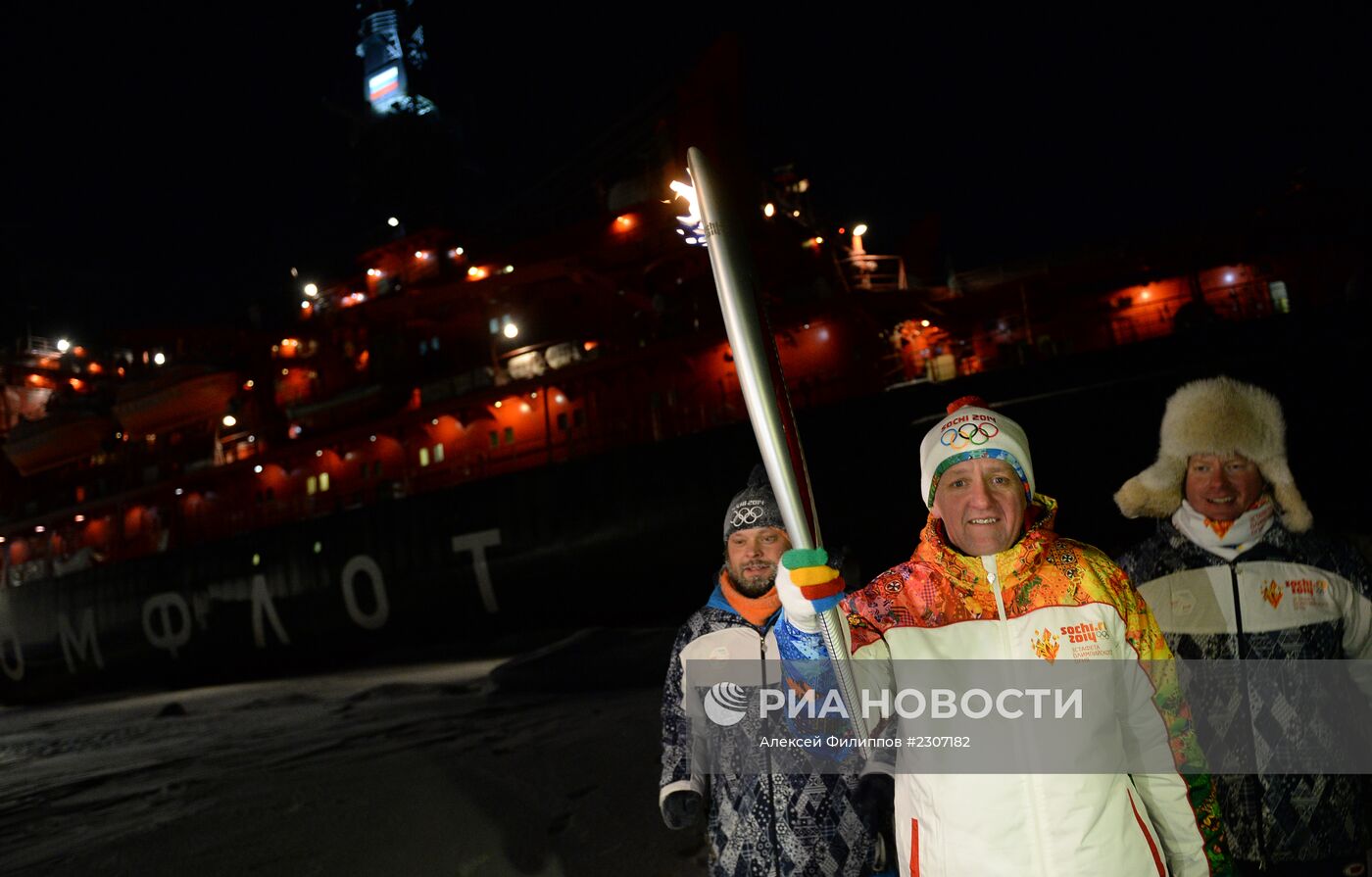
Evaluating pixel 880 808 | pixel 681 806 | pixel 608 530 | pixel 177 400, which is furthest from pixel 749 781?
pixel 177 400

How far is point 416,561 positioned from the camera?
47.8 ft

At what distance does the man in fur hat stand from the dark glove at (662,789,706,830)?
1.63 m

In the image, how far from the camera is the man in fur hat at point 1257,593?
2236mm

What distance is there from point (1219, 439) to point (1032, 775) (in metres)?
1.72

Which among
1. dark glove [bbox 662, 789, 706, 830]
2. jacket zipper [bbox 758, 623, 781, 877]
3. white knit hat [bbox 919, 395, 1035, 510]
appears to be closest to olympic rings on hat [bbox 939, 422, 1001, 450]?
white knit hat [bbox 919, 395, 1035, 510]

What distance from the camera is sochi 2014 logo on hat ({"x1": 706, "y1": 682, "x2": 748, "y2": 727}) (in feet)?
7.43

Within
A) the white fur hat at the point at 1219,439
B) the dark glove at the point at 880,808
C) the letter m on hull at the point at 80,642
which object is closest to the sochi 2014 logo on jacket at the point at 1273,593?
the white fur hat at the point at 1219,439

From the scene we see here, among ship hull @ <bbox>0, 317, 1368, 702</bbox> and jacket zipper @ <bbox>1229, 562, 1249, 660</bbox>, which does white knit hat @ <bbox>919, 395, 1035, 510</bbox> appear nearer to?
jacket zipper @ <bbox>1229, 562, 1249, 660</bbox>

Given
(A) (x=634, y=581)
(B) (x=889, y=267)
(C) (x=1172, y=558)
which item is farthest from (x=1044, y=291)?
(C) (x=1172, y=558)

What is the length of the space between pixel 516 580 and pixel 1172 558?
11827 millimetres

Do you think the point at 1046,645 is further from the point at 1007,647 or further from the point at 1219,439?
the point at 1219,439

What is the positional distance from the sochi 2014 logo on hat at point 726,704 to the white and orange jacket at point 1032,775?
604 millimetres

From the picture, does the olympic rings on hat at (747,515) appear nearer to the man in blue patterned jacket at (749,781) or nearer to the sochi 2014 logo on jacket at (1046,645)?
the man in blue patterned jacket at (749,781)

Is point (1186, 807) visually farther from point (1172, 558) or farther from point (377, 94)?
point (377, 94)
